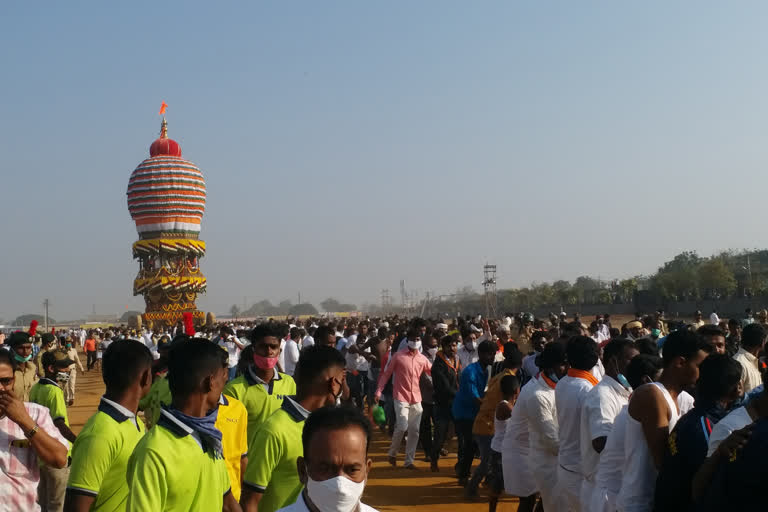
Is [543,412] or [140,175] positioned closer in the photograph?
[543,412]

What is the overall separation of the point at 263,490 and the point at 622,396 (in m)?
2.59

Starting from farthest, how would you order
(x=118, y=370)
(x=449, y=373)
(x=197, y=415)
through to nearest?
(x=449, y=373), (x=118, y=370), (x=197, y=415)

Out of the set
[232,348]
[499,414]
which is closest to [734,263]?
[232,348]

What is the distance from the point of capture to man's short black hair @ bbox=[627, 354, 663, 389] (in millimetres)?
4984

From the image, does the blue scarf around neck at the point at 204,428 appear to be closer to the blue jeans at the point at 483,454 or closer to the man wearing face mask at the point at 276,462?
the man wearing face mask at the point at 276,462

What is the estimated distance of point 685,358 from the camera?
451 cm

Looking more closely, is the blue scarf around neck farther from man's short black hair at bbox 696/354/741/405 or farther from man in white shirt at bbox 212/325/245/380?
man in white shirt at bbox 212/325/245/380

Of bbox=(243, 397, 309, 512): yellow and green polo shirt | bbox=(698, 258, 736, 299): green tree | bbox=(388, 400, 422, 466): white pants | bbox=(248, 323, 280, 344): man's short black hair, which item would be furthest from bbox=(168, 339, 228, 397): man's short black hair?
bbox=(698, 258, 736, 299): green tree

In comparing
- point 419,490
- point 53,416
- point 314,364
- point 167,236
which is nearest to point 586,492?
point 314,364

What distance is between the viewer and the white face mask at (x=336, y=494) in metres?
2.61

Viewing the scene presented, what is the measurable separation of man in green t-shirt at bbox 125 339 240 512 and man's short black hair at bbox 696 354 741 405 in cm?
252

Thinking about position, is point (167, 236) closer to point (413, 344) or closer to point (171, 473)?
point (413, 344)

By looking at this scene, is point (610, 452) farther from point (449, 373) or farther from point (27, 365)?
point (27, 365)

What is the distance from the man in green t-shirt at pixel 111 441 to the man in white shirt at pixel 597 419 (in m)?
2.87
